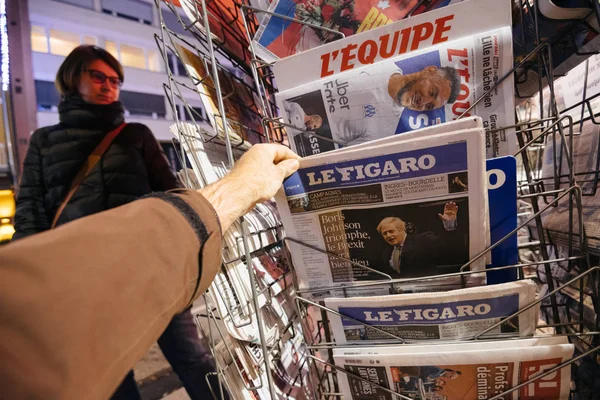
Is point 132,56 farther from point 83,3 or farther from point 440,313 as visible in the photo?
point 440,313

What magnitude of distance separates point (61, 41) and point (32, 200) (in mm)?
6955

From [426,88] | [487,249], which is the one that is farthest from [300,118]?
[487,249]

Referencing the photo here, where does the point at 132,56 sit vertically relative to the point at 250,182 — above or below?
above

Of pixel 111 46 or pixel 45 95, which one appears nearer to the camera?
pixel 45 95

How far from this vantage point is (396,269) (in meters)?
0.45

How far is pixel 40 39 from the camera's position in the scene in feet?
18.4

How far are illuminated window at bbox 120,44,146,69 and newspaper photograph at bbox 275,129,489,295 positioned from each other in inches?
308

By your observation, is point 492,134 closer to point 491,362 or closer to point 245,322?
→ point 491,362

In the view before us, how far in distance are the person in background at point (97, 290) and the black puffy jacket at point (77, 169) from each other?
735 mm

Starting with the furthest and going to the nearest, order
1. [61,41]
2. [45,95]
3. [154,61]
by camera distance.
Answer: [154,61], [61,41], [45,95]

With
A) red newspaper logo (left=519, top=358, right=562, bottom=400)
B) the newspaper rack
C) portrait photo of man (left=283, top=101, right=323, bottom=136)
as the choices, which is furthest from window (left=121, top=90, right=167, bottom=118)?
red newspaper logo (left=519, top=358, right=562, bottom=400)

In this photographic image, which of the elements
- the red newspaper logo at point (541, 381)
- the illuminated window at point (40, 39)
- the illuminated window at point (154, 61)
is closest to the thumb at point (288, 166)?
the red newspaper logo at point (541, 381)

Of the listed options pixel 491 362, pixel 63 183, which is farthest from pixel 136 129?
pixel 491 362

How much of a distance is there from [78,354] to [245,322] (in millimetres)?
301
